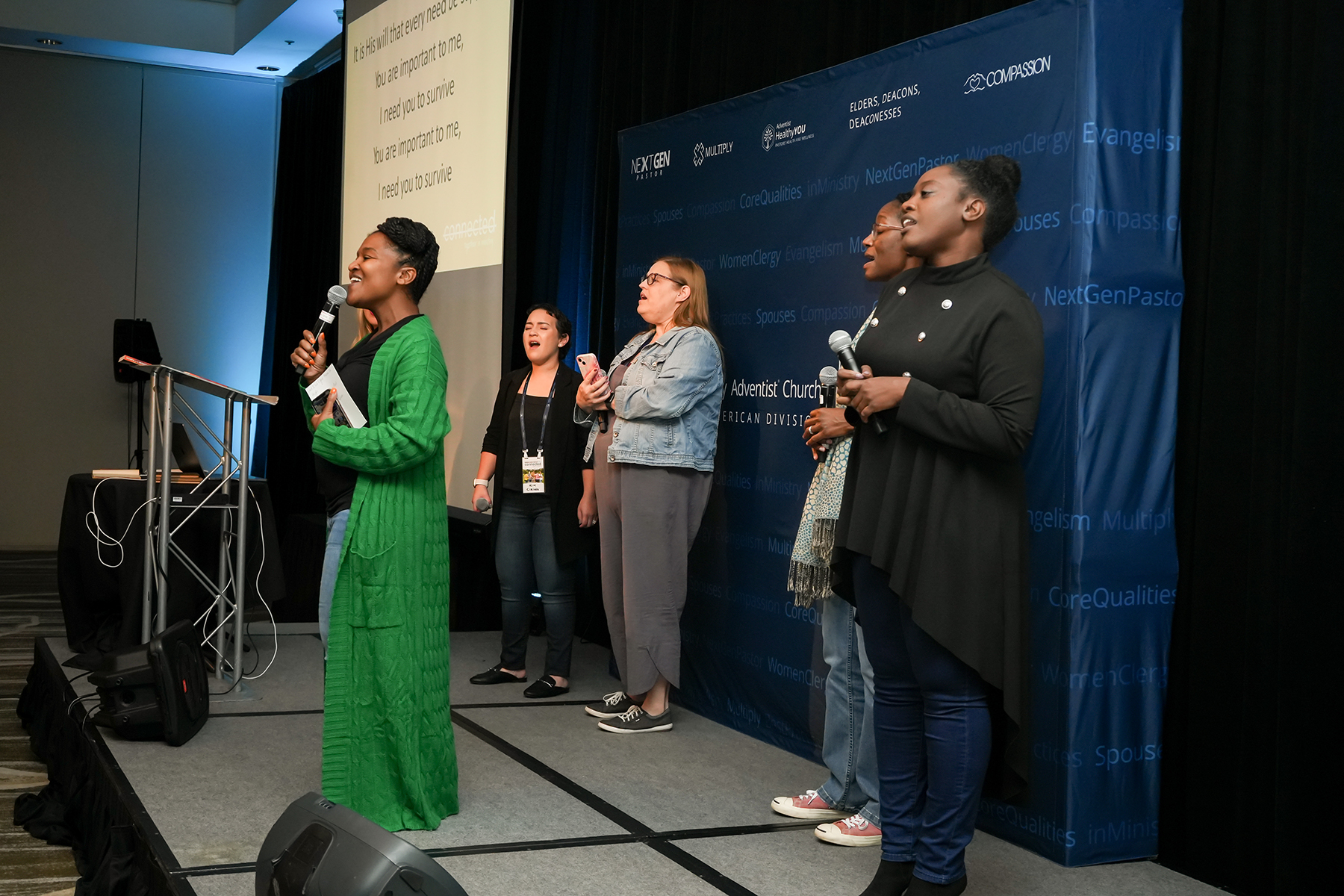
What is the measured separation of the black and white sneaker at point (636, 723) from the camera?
3.87 m

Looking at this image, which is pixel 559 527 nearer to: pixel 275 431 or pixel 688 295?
pixel 688 295

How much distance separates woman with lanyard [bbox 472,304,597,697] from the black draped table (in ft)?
3.22

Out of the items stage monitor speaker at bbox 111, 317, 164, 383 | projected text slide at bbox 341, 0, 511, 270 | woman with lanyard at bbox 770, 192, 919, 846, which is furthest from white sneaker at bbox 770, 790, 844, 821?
stage monitor speaker at bbox 111, 317, 164, 383

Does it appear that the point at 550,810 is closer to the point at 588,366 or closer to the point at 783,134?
the point at 588,366

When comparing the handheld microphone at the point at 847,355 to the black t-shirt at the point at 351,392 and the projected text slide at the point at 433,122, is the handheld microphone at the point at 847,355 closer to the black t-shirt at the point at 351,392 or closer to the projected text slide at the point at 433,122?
the black t-shirt at the point at 351,392

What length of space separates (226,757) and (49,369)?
7614 mm

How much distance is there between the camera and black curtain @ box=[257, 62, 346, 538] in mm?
9305

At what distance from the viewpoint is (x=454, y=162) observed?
5332 mm

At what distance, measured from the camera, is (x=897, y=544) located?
212 centimetres

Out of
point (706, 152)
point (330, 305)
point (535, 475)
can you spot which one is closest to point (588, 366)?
point (535, 475)

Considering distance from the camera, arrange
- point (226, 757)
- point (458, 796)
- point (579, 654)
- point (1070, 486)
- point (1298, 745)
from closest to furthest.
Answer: point (1298, 745)
point (1070, 486)
point (458, 796)
point (226, 757)
point (579, 654)

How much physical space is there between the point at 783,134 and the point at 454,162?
6.86 ft

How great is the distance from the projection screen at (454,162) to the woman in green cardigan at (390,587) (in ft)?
7.32

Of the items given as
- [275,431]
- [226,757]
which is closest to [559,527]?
[226,757]
